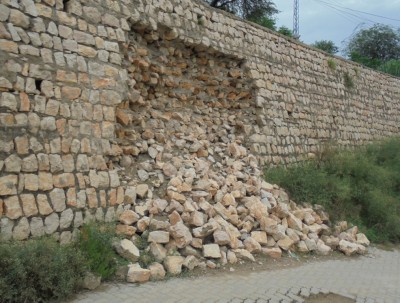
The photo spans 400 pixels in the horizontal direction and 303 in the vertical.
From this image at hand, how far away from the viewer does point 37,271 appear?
14.8 feet

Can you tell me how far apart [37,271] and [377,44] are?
29.9 m

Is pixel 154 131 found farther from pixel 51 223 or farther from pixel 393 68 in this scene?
pixel 393 68

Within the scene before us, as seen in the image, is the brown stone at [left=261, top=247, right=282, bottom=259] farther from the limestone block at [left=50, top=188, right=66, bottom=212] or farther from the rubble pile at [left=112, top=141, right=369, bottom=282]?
the limestone block at [left=50, top=188, right=66, bottom=212]

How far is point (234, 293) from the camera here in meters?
5.30

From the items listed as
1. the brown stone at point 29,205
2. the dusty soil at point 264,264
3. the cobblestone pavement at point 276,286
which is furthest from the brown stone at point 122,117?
the cobblestone pavement at point 276,286

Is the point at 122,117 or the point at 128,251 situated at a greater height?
the point at 122,117

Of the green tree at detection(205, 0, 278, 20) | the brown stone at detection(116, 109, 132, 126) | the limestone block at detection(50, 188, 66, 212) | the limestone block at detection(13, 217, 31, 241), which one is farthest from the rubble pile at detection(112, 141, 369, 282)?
the green tree at detection(205, 0, 278, 20)

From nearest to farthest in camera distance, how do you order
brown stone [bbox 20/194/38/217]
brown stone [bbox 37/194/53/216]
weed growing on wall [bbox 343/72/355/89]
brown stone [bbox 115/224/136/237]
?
brown stone [bbox 20/194/38/217] → brown stone [bbox 37/194/53/216] → brown stone [bbox 115/224/136/237] → weed growing on wall [bbox 343/72/355/89]

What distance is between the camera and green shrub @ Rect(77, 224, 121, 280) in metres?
5.29

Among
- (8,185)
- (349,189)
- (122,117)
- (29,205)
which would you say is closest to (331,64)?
(349,189)

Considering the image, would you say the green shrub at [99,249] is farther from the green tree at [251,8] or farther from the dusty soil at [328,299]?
the green tree at [251,8]

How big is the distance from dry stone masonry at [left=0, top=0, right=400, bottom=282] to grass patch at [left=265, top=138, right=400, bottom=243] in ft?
1.49

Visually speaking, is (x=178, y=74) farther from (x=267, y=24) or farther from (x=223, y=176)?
(x=267, y=24)

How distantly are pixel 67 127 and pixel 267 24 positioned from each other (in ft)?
56.8
